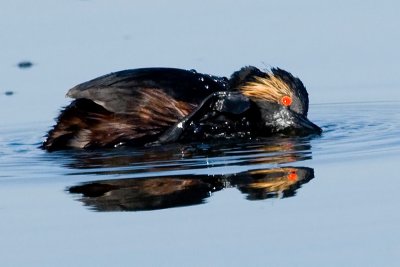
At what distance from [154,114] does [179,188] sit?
1834 mm

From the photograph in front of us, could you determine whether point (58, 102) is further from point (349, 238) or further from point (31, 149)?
point (349, 238)

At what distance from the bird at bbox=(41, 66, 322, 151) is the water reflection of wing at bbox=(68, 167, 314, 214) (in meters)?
1.36

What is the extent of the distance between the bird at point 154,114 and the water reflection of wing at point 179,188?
4.47ft

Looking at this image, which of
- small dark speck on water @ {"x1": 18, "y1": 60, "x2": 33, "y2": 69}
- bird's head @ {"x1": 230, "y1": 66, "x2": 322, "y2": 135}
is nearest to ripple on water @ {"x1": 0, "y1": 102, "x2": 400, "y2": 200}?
bird's head @ {"x1": 230, "y1": 66, "x2": 322, "y2": 135}

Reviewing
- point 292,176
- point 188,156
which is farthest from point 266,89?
point 292,176

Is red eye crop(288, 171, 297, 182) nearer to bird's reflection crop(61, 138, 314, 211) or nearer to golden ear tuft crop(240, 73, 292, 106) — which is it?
bird's reflection crop(61, 138, 314, 211)

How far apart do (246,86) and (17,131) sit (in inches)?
86.3

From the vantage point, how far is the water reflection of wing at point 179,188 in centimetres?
872

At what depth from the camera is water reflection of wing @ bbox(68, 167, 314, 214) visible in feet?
28.6

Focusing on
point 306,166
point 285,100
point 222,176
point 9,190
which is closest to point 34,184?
point 9,190

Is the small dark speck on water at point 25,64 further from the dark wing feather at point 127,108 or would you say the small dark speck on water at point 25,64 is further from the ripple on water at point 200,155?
the dark wing feather at point 127,108

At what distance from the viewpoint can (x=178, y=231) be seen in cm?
788

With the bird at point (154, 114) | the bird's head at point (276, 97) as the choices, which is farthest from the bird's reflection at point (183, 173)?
the bird's head at point (276, 97)

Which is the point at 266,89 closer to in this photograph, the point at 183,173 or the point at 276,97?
the point at 276,97
